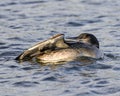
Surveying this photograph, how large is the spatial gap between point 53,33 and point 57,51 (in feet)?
9.31

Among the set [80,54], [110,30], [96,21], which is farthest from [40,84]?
[96,21]

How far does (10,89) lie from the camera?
1128 cm

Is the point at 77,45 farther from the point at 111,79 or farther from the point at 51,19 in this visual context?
the point at 51,19

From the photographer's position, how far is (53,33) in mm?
16359

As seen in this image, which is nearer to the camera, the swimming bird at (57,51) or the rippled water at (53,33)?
the rippled water at (53,33)

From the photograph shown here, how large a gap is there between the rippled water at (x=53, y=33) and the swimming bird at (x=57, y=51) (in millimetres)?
266

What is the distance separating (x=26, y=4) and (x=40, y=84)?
847 centimetres

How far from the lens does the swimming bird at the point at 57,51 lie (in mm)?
13422

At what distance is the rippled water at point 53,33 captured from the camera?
11.4 m

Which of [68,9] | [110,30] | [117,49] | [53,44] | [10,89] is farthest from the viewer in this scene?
[68,9]

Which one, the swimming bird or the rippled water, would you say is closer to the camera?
the rippled water

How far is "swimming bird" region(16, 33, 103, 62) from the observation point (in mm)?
13422

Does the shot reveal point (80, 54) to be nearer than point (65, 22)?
Yes

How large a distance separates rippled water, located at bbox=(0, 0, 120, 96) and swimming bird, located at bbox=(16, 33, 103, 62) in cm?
27
